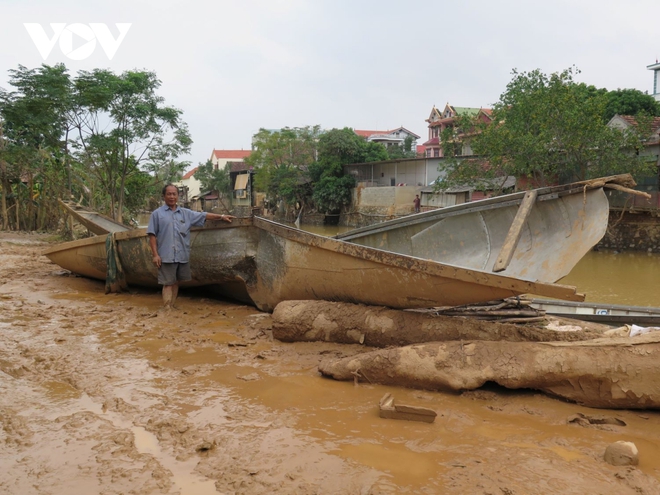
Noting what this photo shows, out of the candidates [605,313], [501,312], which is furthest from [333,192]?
[501,312]

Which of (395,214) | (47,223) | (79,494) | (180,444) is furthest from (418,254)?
(395,214)

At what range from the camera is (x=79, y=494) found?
2109 mm

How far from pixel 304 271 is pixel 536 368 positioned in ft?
6.85

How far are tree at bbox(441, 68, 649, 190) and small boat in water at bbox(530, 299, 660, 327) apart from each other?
10457 mm

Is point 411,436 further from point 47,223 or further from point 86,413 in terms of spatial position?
point 47,223

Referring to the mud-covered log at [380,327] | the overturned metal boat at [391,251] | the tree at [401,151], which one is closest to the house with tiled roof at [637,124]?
the overturned metal boat at [391,251]

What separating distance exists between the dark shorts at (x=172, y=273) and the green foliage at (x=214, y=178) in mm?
43253

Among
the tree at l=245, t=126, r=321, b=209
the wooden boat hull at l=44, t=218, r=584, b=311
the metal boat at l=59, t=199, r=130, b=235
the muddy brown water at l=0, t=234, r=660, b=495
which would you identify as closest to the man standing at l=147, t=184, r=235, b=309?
the wooden boat hull at l=44, t=218, r=584, b=311

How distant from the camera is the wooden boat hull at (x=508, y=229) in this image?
5.48m

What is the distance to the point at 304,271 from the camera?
4.57 metres

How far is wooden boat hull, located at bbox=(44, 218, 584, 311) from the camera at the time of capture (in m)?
3.55

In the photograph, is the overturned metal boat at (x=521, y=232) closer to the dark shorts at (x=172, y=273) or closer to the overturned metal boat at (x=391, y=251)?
the overturned metal boat at (x=391, y=251)

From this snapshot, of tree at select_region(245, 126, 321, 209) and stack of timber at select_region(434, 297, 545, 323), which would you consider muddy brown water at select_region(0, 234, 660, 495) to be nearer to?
stack of timber at select_region(434, 297, 545, 323)

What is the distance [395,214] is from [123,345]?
24.8 m
